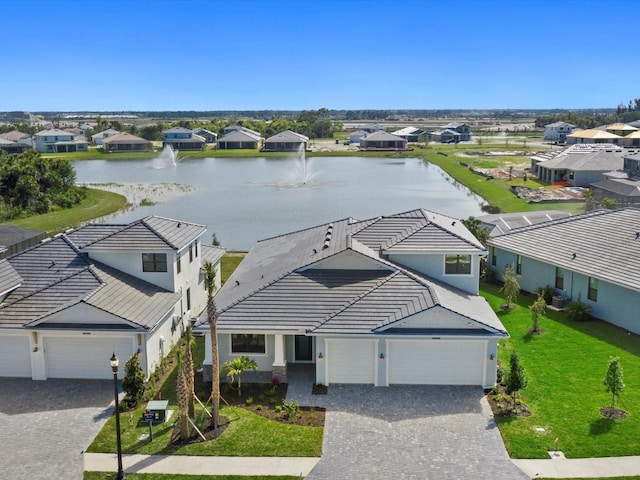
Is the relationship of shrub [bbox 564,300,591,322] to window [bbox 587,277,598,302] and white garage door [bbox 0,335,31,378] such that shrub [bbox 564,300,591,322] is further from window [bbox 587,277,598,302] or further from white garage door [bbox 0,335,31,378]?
white garage door [bbox 0,335,31,378]

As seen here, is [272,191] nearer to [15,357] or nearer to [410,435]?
[15,357]

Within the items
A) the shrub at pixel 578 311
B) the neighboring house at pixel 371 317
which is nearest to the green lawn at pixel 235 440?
the neighboring house at pixel 371 317

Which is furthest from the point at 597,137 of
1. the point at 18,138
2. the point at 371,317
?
the point at 18,138

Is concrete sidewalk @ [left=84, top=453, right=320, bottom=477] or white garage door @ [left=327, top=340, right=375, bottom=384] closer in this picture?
concrete sidewalk @ [left=84, top=453, right=320, bottom=477]

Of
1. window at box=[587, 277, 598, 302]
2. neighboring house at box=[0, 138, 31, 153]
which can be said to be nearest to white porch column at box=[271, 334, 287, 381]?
window at box=[587, 277, 598, 302]

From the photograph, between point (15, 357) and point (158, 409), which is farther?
point (15, 357)

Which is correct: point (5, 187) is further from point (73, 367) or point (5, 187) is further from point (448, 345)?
point (448, 345)
